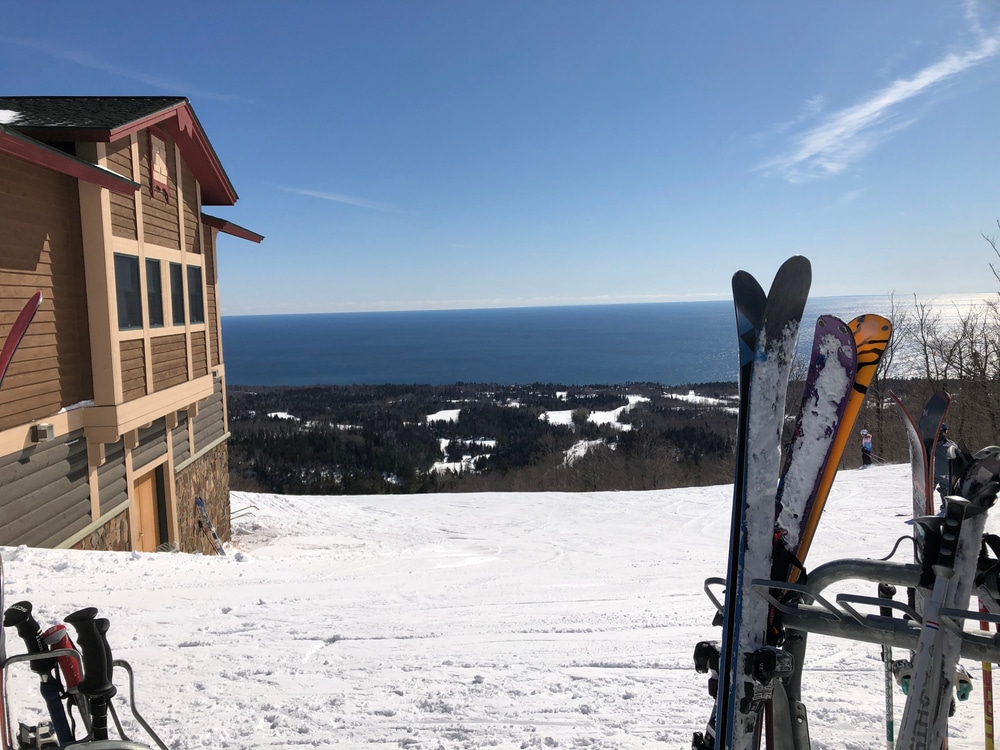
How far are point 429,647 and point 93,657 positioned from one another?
3336mm

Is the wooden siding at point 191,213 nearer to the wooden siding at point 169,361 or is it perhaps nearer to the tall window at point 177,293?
the tall window at point 177,293

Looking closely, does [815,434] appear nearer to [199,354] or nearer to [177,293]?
[177,293]

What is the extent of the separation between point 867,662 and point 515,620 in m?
2.79

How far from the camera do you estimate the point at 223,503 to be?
1173cm

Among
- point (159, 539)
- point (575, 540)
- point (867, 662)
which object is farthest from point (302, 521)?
point (867, 662)

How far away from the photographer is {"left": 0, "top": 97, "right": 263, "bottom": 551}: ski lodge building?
5.33m

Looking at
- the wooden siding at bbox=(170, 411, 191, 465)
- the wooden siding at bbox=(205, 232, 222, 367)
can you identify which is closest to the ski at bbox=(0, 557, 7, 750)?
the wooden siding at bbox=(170, 411, 191, 465)

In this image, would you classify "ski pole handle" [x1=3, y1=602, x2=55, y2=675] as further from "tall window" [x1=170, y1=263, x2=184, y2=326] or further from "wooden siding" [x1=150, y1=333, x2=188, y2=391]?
"tall window" [x1=170, y1=263, x2=184, y2=326]

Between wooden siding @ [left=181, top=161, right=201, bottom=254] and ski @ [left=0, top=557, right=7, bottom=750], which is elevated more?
wooden siding @ [left=181, top=161, right=201, bottom=254]

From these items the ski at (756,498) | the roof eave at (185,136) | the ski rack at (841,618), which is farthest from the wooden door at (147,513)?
the ski rack at (841,618)

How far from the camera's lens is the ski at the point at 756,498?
5.70ft

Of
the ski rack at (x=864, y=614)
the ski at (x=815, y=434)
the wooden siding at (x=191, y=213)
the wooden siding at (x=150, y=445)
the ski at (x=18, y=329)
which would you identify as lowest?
the wooden siding at (x=150, y=445)

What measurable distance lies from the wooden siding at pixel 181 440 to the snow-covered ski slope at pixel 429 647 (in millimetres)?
2780

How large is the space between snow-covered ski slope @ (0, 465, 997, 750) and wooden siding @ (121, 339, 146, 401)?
1.85 metres
